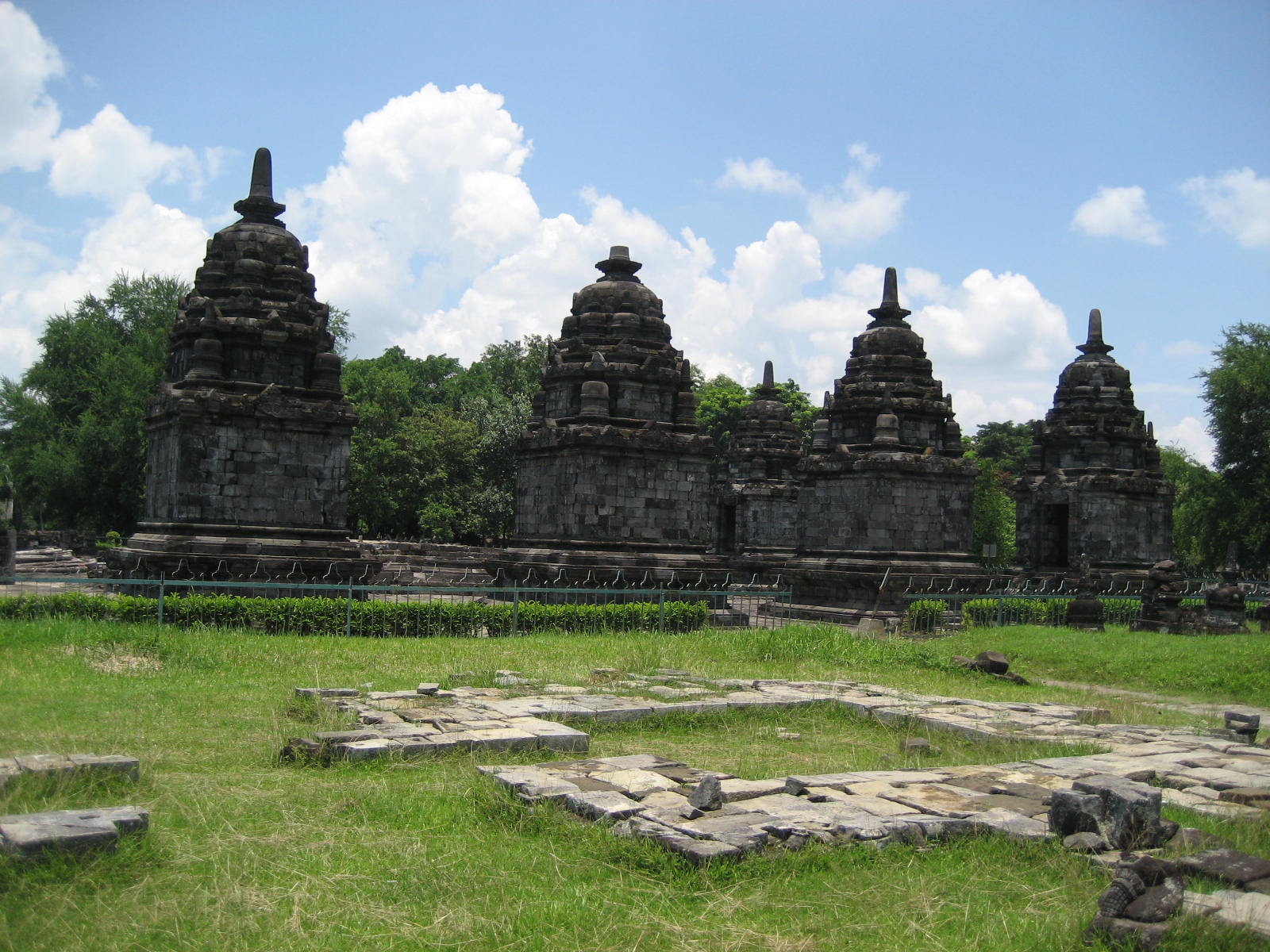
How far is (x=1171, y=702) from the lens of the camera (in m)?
13.4

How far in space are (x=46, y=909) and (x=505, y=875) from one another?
2095 mm

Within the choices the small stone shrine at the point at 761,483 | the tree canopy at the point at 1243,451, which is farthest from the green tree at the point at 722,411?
the tree canopy at the point at 1243,451

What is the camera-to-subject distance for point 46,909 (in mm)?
4883

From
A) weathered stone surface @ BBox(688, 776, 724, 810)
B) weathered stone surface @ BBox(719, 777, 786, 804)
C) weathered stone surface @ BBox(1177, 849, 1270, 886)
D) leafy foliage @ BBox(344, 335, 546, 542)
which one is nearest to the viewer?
weathered stone surface @ BBox(1177, 849, 1270, 886)

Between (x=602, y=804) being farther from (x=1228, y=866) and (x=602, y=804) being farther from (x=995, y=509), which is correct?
(x=995, y=509)

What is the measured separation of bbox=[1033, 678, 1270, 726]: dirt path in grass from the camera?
12.6m

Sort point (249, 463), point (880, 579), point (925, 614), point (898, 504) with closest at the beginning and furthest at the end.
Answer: point (249, 463) → point (925, 614) → point (880, 579) → point (898, 504)

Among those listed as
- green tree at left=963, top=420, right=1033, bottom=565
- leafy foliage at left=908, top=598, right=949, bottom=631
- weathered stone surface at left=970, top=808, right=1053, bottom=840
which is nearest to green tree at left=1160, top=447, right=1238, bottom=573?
green tree at left=963, top=420, right=1033, bottom=565

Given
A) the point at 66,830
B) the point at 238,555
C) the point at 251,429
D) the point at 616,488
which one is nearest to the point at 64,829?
the point at 66,830

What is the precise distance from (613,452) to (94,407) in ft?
76.9

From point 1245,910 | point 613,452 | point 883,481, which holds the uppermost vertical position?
point 613,452

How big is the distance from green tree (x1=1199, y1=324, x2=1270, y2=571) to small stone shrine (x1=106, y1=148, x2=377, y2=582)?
28971 millimetres

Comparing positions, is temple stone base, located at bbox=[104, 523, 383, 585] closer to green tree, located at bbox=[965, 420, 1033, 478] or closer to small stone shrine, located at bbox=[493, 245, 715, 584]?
small stone shrine, located at bbox=[493, 245, 715, 584]

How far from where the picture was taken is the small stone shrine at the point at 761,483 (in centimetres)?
3425
